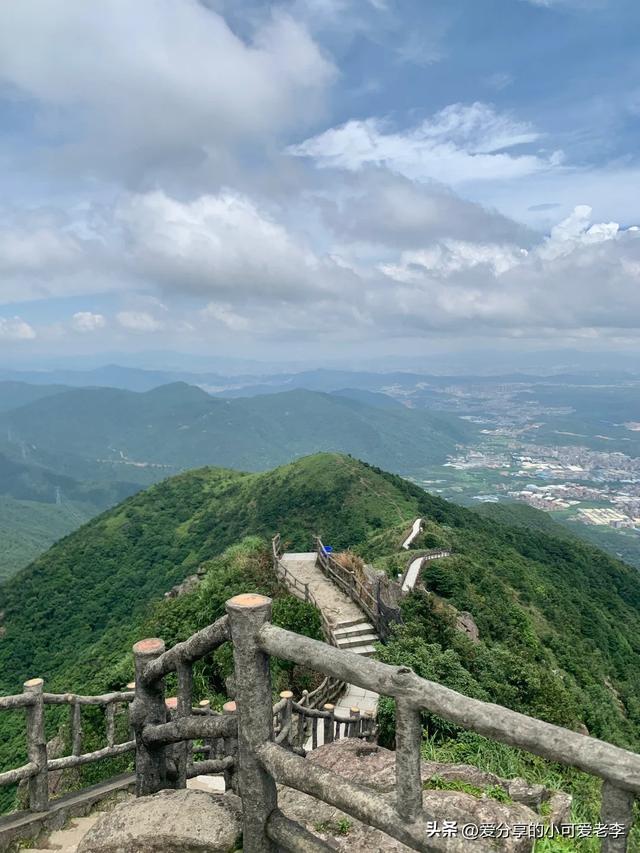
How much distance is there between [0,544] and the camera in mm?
146000

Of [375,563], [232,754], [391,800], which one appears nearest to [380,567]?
[375,563]

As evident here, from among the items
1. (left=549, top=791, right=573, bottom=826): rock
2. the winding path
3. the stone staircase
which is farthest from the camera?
the stone staircase

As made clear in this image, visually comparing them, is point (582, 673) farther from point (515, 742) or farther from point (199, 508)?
point (199, 508)

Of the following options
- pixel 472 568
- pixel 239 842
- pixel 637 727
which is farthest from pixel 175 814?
pixel 472 568

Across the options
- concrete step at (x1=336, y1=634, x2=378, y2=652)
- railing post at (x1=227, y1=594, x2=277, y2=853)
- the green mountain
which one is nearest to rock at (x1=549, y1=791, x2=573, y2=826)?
railing post at (x1=227, y1=594, x2=277, y2=853)

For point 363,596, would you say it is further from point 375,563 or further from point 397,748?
point 397,748

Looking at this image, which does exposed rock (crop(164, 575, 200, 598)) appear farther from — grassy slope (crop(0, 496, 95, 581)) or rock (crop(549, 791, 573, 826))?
grassy slope (crop(0, 496, 95, 581))

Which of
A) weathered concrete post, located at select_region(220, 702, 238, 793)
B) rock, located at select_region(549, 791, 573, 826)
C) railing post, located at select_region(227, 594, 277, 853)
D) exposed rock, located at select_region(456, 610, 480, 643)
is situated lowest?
exposed rock, located at select_region(456, 610, 480, 643)

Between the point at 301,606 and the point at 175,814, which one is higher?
the point at 175,814

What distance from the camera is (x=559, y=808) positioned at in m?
6.12

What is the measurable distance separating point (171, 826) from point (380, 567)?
2560cm

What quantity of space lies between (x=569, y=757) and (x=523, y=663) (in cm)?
1655

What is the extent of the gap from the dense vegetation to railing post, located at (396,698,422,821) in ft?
21.0

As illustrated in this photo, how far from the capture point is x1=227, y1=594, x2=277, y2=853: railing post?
405 centimetres
